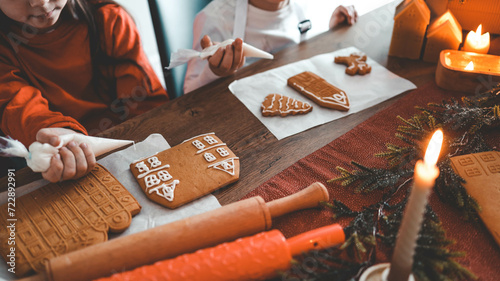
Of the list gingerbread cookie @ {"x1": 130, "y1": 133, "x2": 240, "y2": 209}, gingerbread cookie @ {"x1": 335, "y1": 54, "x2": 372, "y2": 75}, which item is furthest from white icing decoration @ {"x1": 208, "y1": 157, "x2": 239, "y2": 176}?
gingerbread cookie @ {"x1": 335, "y1": 54, "x2": 372, "y2": 75}

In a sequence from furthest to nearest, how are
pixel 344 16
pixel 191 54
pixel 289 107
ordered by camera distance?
pixel 344 16
pixel 191 54
pixel 289 107

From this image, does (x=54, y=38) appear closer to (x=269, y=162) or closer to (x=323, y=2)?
(x=269, y=162)

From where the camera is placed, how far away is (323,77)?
1.22 meters

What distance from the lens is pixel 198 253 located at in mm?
587

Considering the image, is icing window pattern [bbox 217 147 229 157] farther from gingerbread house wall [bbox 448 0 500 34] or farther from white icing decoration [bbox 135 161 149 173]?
gingerbread house wall [bbox 448 0 500 34]

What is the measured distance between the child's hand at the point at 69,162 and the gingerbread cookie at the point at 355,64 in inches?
34.8

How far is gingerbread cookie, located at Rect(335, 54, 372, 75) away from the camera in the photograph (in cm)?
121

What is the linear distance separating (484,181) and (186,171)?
0.66 metres

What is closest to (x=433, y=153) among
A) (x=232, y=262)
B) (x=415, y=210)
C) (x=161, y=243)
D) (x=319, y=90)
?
(x=415, y=210)

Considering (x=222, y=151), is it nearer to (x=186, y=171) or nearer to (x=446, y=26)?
(x=186, y=171)

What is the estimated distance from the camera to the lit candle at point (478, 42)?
1.12 meters

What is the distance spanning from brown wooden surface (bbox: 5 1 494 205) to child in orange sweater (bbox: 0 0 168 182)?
22 centimetres

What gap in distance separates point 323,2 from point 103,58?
2093mm

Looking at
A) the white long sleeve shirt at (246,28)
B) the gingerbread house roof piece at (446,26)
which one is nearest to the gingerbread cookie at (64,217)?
the white long sleeve shirt at (246,28)
